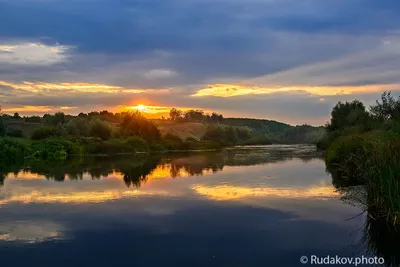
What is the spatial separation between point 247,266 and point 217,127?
9152 centimetres

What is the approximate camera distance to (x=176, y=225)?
11305mm

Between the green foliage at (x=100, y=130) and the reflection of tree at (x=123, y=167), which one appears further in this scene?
the green foliage at (x=100, y=130)

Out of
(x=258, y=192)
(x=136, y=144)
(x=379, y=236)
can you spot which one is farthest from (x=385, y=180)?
(x=136, y=144)

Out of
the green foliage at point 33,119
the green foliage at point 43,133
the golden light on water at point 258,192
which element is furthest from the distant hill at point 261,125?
the golden light on water at point 258,192

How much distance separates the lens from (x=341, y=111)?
55.1 meters

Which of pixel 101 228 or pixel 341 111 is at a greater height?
pixel 341 111

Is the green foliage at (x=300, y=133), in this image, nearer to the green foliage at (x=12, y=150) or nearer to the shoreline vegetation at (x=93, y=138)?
the shoreline vegetation at (x=93, y=138)

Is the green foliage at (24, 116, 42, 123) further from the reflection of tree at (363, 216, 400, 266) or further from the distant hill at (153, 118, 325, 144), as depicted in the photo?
the reflection of tree at (363, 216, 400, 266)

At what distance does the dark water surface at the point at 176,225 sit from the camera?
8.62 metres

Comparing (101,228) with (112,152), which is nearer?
(101,228)

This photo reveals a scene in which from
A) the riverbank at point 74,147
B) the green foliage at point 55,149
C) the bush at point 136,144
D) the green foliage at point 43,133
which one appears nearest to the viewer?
the riverbank at point 74,147

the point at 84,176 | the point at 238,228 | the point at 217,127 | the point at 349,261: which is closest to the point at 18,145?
the point at 84,176

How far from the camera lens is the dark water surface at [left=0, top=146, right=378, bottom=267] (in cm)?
862

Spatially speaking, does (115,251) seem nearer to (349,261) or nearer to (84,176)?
(349,261)
